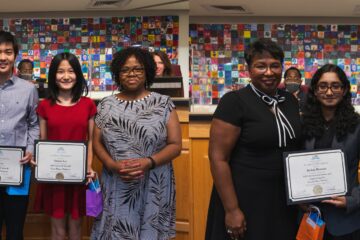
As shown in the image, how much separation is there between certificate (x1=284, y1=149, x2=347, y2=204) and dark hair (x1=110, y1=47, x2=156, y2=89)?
70 centimetres

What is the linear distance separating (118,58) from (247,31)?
4.06 metres

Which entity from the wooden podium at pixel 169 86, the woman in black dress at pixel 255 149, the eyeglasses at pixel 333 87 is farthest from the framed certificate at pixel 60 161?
the eyeglasses at pixel 333 87

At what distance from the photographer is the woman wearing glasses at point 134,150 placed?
68.8 inches

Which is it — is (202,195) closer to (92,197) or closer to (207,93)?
(92,197)

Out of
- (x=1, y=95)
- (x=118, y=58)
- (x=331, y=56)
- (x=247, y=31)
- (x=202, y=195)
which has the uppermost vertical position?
(x=247, y=31)

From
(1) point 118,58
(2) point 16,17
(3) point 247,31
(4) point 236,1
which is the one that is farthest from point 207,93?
(2) point 16,17

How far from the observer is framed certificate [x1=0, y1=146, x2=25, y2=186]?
187cm

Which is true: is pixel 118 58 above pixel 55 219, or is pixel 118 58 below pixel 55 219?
above

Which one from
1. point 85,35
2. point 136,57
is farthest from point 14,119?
point 85,35

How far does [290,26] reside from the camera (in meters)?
5.59

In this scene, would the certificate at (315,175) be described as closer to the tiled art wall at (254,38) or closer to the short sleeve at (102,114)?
the short sleeve at (102,114)

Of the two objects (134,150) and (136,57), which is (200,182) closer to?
(134,150)

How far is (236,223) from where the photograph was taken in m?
1.55

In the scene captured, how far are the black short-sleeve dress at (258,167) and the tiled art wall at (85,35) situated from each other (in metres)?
4.81
